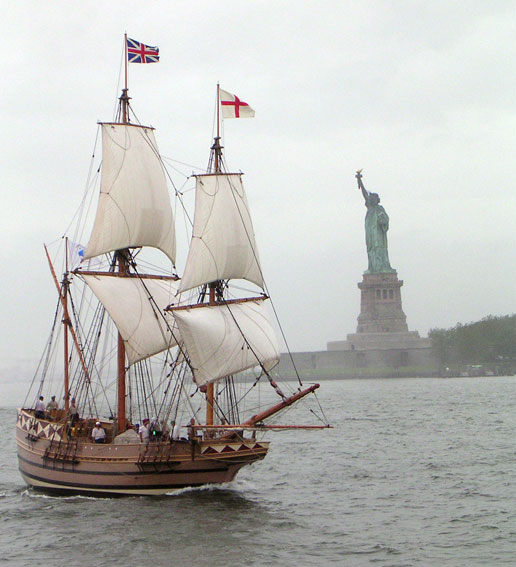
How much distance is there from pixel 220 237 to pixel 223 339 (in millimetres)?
4311

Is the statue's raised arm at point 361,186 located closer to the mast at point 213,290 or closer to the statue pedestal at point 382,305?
the statue pedestal at point 382,305

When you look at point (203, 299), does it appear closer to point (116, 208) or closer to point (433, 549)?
point (116, 208)

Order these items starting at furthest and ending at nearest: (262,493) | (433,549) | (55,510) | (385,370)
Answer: (385,370) < (262,493) < (55,510) < (433,549)

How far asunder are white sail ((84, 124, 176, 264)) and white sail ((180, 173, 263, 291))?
12.1 feet

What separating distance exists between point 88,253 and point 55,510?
12.2 m

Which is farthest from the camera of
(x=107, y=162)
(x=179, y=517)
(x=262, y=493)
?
(x=107, y=162)

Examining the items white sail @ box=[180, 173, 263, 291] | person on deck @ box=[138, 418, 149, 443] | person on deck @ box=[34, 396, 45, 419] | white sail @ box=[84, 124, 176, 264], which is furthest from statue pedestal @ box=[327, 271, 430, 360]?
person on deck @ box=[138, 418, 149, 443]

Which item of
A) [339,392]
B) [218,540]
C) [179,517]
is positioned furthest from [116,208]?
[339,392]

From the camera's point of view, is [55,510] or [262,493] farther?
[262,493]

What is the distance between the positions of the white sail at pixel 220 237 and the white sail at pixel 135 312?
2.77 metres

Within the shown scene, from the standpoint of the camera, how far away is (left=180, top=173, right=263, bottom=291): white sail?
3703cm

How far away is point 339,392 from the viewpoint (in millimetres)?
105750

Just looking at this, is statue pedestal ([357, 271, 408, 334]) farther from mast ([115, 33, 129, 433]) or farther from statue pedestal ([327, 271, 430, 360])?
mast ([115, 33, 129, 433])

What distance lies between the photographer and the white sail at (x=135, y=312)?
129ft
